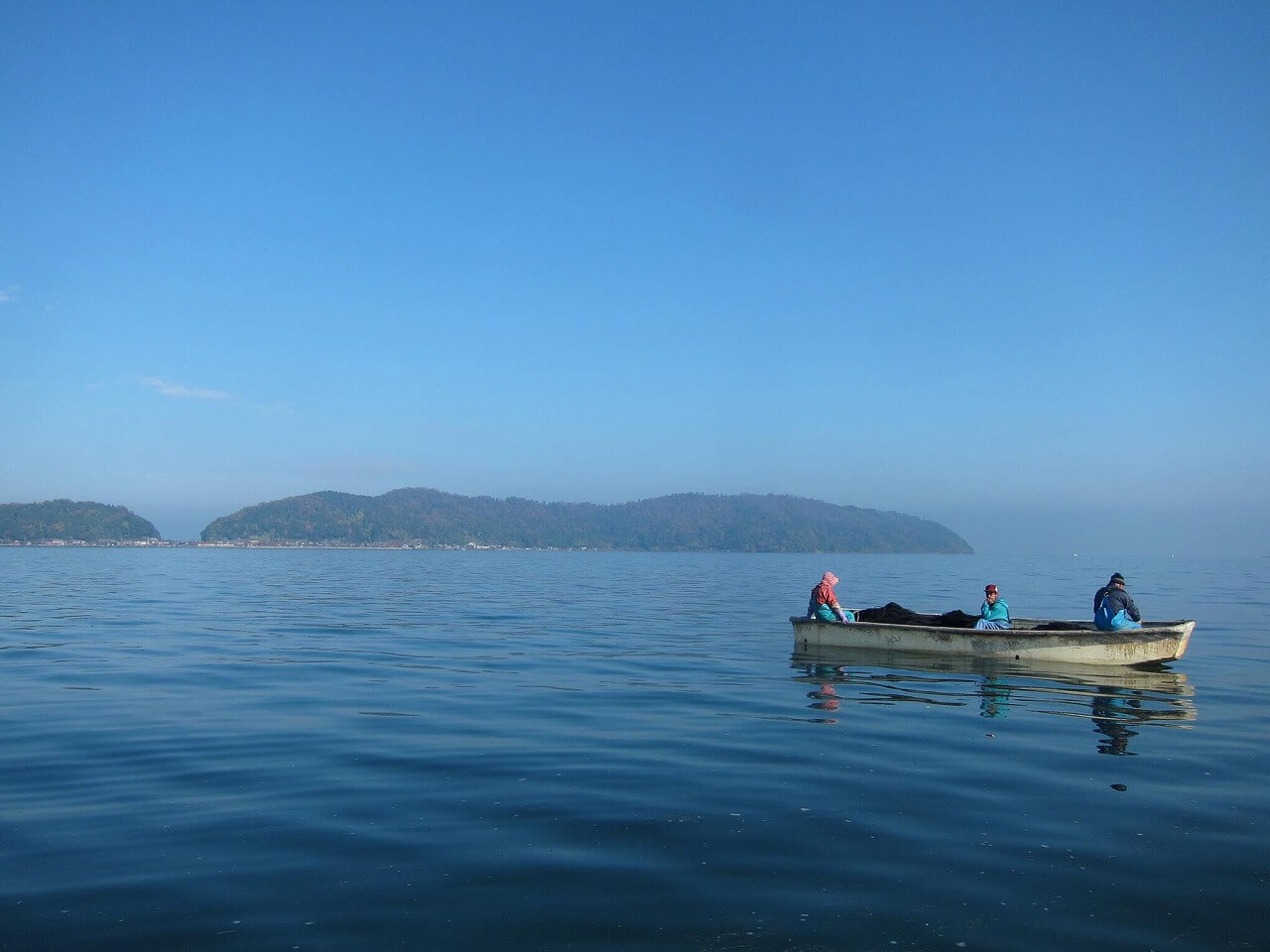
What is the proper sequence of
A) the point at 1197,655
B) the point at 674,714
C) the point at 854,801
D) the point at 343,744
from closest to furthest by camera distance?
the point at 854,801
the point at 343,744
the point at 674,714
the point at 1197,655

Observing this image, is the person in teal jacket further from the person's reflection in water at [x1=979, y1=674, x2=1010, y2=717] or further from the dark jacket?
the person's reflection in water at [x1=979, y1=674, x2=1010, y2=717]

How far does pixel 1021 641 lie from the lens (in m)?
23.4

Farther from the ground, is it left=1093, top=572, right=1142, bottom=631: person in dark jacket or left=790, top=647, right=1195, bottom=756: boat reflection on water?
left=1093, top=572, right=1142, bottom=631: person in dark jacket

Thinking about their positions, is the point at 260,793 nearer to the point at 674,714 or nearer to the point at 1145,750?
the point at 674,714

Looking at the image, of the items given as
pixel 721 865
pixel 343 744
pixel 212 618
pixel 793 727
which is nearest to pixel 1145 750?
pixel 793 727

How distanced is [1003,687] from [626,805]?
12.5 metres

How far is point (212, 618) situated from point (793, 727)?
27392mm

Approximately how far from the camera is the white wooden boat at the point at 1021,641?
2255 centimetres

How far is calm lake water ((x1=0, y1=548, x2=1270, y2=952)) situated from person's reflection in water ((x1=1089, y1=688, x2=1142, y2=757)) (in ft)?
0.30

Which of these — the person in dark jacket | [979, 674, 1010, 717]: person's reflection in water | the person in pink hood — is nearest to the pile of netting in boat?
the person in pink hood

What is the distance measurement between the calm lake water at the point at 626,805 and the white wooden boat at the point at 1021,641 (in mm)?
714

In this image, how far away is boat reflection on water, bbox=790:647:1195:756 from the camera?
17.1m

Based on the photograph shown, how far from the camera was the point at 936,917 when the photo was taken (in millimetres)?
7598

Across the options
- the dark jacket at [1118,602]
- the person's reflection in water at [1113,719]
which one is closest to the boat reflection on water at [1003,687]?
the person's reflection in water at [1113,719]
